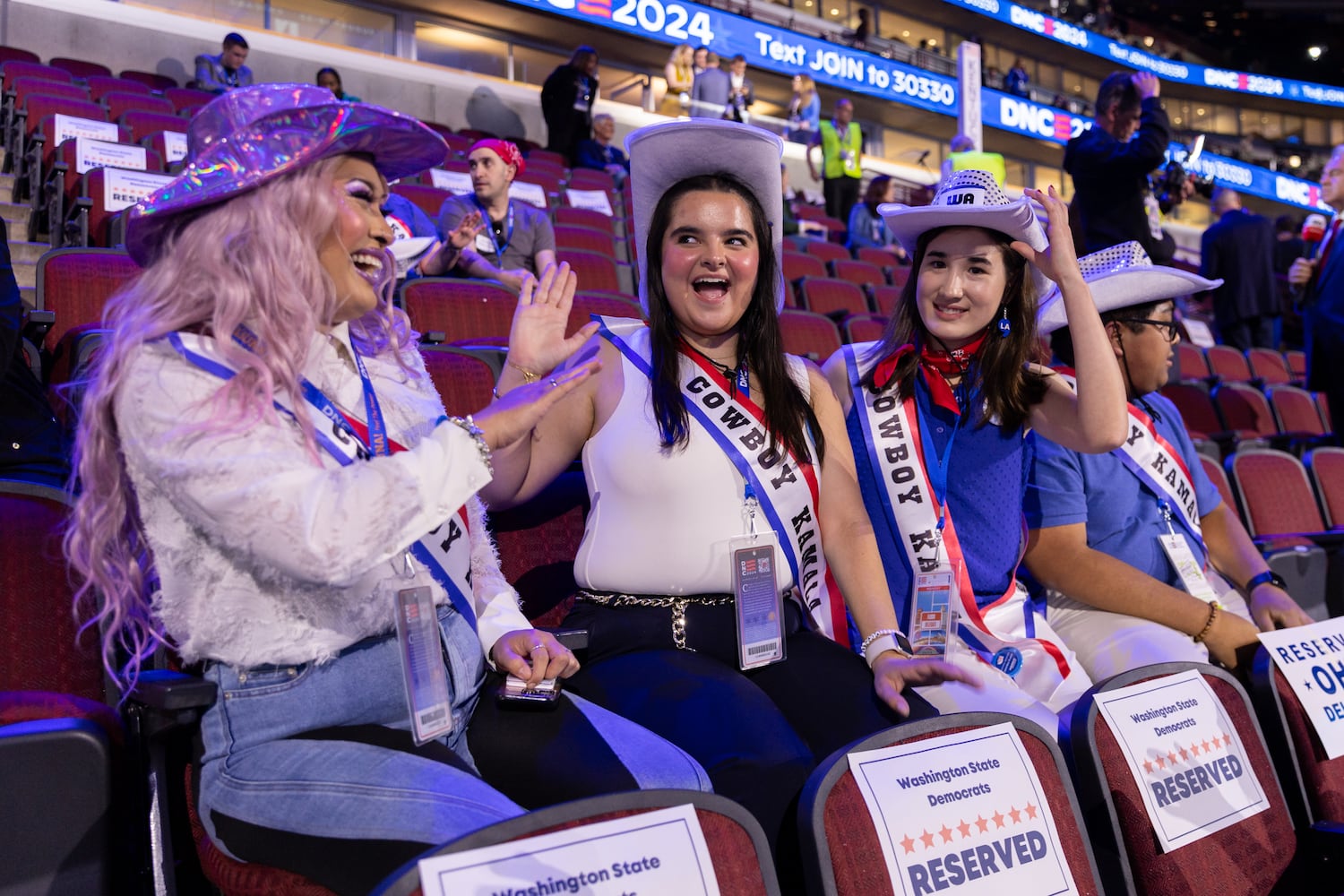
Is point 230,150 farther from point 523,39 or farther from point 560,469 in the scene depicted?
point 523,39

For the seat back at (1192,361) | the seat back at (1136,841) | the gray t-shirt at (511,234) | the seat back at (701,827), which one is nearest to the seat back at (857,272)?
the seat back at (1192,361)

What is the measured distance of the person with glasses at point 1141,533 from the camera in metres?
2.25

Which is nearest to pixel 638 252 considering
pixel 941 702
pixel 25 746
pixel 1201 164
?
pixel 941 702

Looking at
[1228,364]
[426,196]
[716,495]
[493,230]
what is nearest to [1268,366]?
[1228,364]

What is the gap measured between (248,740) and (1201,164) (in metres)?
24.3

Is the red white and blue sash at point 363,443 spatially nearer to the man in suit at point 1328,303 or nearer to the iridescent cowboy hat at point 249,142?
the iridescent cowboy hat at point 249,142

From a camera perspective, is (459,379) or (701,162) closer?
(701,162)

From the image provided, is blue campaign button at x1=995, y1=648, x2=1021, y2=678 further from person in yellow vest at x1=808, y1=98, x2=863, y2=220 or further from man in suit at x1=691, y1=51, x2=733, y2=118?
man in suit at x1=691, y1=51, x2=733, y2=118

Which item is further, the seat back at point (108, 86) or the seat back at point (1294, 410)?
the seat back at point (108, 86)

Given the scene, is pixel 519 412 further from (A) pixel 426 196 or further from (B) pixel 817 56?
(B) pixel 817 56

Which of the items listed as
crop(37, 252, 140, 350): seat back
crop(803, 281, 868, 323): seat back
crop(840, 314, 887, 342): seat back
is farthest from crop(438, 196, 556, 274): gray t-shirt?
crop(803, 281, 868, 323): seat back

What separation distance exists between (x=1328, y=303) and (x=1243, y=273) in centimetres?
388

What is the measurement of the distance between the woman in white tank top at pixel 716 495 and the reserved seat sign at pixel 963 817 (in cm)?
28

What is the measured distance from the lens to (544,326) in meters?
1.70
